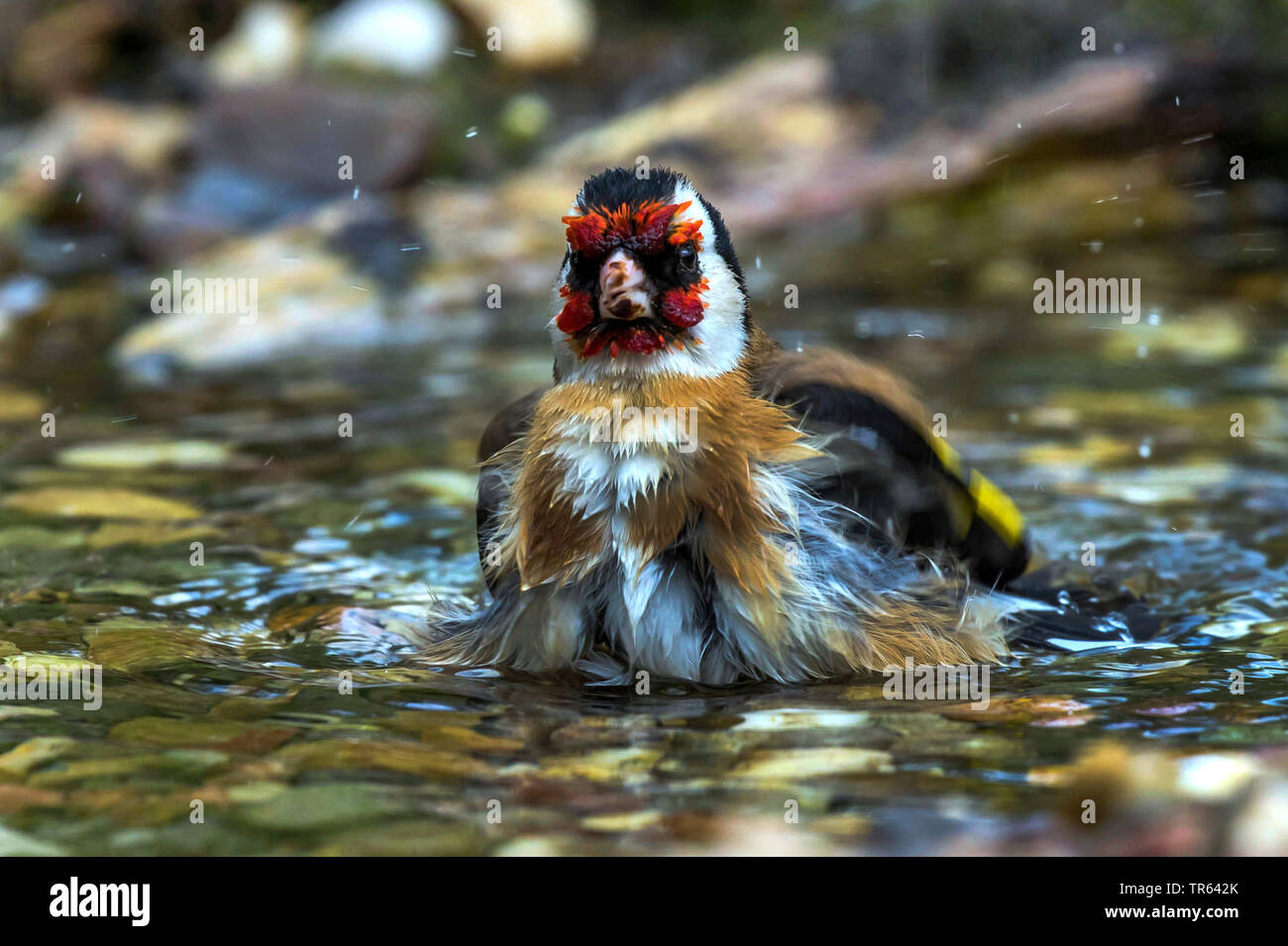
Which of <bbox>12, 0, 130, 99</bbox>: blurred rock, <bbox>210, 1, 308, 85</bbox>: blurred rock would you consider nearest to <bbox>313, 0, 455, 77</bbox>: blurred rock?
<bbox>210, 1, 308, 85</bbox>: blurred rock

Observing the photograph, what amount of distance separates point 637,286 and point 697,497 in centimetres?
47

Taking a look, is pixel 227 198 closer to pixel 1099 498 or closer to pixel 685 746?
pixel 1099 498

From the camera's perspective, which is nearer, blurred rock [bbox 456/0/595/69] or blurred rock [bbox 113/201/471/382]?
blurred rock [bbox 113/201/471/382]

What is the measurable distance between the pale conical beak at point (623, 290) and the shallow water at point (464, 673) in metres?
0.82

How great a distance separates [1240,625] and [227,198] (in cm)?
700

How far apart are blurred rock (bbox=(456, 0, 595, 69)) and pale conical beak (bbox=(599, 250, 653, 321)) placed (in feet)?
26.6

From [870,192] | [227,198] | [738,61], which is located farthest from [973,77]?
[227,198]

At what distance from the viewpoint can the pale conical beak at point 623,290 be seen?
3.38m

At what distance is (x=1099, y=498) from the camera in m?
4.92

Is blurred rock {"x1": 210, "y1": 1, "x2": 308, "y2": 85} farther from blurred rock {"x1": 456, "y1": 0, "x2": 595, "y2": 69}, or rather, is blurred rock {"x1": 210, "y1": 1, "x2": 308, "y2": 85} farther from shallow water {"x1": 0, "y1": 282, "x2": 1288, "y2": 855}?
shallow water {"x1": 0, "y1": 282, "x2": 1288, "y2": 855}

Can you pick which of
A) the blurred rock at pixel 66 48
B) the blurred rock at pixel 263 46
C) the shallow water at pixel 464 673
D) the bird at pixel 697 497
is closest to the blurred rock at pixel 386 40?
the blurred rock at pixel 263 46

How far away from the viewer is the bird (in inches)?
132

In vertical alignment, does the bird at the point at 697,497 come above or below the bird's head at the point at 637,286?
below

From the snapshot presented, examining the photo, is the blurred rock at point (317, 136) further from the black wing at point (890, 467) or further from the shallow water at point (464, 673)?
the black wing at point (890, 467)
